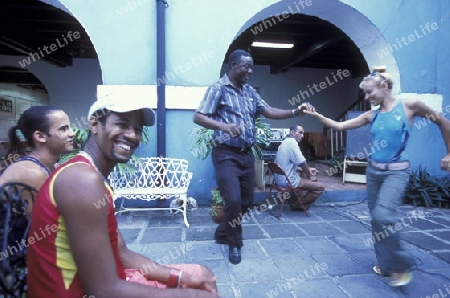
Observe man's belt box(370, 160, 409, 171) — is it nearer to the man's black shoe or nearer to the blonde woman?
the blonde woman

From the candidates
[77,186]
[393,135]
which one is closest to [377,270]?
[393,135]

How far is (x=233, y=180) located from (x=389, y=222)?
149 cm

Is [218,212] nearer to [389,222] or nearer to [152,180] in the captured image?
[152,180]

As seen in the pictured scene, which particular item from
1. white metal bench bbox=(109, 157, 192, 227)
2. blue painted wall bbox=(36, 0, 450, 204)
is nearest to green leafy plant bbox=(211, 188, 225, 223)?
white metal bench bbox=(109, 157, 192, 227)

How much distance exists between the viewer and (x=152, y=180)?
4562 mm

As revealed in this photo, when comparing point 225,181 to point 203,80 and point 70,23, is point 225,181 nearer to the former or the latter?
point 203,80

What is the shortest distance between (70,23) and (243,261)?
7206 millimetres

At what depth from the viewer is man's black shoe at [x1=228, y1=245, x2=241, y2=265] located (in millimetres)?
3023

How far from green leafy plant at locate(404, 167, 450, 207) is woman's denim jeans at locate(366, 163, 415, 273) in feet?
10.2

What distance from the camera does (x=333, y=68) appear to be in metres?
12.7

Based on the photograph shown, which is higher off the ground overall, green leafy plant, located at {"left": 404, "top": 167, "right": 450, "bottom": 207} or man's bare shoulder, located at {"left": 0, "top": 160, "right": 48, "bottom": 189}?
man's bare shoulder, located at {"left": 0, "top": 160, "right": 48, "bottom": 189}

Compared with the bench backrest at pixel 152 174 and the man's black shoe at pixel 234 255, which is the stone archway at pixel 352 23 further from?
the man's black shoe at pixel 234 255

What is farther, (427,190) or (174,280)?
(427,190)

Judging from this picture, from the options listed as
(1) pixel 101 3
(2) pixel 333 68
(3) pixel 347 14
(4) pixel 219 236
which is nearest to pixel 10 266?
(4) pixel 219 236
